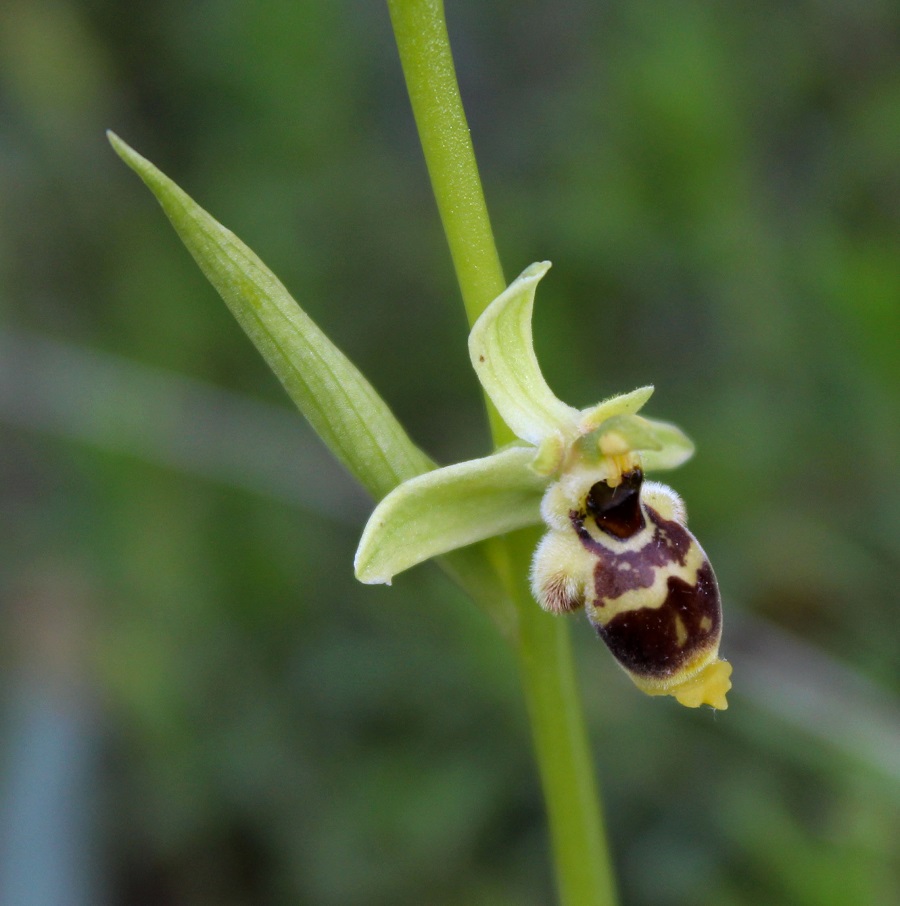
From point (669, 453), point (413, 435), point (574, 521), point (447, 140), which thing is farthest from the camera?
point (413, 435)

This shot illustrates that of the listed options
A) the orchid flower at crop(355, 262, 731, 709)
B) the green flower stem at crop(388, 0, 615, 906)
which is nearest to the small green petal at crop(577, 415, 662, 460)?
the orchid flower at crop(355, 262, 731, 709)

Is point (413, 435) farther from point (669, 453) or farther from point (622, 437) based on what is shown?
point (622, 437)

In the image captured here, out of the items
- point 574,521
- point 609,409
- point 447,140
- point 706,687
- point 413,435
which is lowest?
point 706,687

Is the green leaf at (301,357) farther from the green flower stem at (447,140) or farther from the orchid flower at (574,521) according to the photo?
the green flower stem at (447,140)

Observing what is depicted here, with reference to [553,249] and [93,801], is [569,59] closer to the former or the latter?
[553,249]

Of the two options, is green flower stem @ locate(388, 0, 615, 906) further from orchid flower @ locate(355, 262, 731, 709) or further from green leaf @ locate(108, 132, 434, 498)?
green leaf @ locate(108, 132, 434, 498)

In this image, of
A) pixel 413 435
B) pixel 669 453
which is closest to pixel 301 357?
pixel 669 453

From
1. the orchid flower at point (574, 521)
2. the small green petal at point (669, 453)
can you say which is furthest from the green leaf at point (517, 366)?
the small green petal at point (669, 453)
